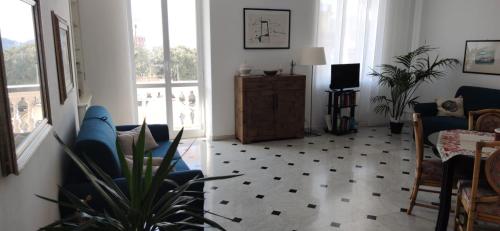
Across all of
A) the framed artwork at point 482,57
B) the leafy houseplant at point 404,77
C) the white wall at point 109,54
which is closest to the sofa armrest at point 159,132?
the white wall at point 109,54

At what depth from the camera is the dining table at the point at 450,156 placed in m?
2.50

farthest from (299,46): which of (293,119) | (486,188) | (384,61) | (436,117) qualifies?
(486,188)

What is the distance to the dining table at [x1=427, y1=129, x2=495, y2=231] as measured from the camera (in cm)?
250

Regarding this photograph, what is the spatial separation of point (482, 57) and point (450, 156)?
385 centimetres

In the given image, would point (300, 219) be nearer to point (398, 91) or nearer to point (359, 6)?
point (398, 91)

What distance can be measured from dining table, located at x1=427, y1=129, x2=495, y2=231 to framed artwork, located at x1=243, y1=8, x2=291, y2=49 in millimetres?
3127

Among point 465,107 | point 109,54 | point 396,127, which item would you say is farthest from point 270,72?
point 465,107

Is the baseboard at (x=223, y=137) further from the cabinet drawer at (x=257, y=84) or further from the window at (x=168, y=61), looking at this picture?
the cabinet drawer at (x=257, y=84)

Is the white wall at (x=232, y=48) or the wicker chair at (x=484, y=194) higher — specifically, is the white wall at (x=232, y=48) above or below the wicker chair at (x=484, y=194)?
above

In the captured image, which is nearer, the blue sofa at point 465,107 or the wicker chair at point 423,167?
the wicker chair at point 423,167

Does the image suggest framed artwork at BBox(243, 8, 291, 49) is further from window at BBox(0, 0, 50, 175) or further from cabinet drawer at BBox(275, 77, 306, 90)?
window at BBox(0, 0, 50, 175)

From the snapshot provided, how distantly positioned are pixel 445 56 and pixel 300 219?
14.9ft

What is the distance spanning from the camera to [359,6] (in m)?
6.04

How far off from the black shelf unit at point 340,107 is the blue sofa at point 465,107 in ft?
3.40
